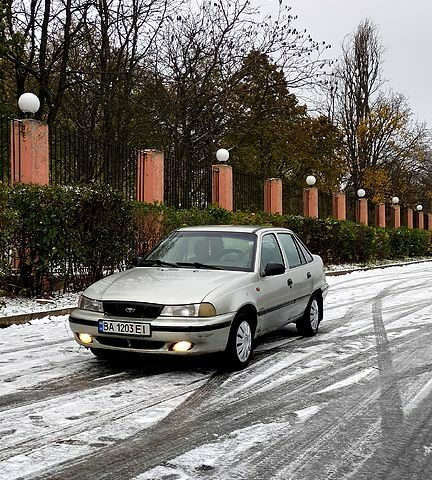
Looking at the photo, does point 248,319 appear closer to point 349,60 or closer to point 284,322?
point 284,322

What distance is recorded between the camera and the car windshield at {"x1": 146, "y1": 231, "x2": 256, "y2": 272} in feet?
23.4

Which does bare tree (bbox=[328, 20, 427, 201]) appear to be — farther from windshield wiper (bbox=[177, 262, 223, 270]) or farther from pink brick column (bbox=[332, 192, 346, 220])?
windshield wiper (bbox=[177, 262, 223, 270])

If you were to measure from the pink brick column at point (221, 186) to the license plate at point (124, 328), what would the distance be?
13167 millimetres

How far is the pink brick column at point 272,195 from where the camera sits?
906 inches

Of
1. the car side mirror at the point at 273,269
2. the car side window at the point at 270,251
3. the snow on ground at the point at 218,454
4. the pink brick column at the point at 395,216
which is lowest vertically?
the snow on ground at the point at 218,454

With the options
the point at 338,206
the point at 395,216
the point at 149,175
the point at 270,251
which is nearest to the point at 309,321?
the point at 270,251

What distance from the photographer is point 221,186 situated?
19359 mm

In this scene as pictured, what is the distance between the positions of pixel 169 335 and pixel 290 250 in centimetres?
290

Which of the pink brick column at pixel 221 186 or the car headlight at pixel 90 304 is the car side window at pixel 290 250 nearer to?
the car headlight at pixel 90 304

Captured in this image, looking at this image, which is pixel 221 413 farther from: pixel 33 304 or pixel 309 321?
pixel 33 304

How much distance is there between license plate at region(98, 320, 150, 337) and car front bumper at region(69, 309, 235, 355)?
0.10ft

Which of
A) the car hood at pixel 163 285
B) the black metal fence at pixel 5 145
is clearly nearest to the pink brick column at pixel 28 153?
the black metal fence at pixel 5 145

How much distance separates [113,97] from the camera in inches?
907

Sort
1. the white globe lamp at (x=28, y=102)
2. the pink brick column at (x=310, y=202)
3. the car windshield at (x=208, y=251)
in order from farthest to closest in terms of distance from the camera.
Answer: the pink brick column at (x=310, y=202), the white globe lamp at (x=28, y=102), the car windshield at (x=208, y=251)
